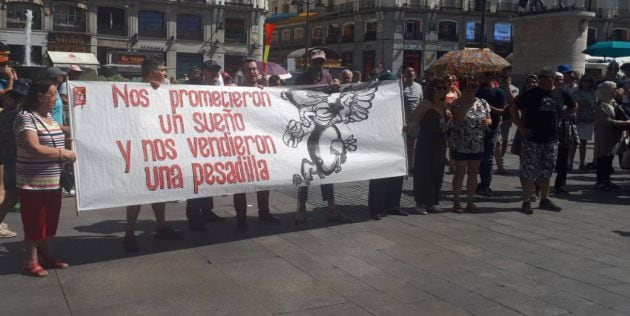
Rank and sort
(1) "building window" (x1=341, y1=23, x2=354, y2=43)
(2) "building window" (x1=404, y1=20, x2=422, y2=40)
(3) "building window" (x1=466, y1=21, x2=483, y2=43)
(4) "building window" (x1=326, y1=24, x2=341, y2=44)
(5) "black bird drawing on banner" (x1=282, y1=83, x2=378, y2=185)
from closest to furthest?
(5) "black bird drawing on banner" (x1=282, y1=83, x2=378, y2=185)
(2) "building window" (x1=404, y1=20, x2=422, y2=40)
(3) "building window" (x1=466, y1=21, x2=483, y2=43)
(1) "building window" (x1=341, y1=23, x2=354, y2=43)
(4) "building window" (x1=326, y1=24, x2=341, y2=44)

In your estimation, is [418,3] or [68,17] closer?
[68,17]

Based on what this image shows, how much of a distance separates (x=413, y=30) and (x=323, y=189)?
158 feet

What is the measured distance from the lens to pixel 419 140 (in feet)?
25.2

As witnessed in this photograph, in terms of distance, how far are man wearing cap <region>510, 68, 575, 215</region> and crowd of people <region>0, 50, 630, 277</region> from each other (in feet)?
0.04

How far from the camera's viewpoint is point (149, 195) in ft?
18.2

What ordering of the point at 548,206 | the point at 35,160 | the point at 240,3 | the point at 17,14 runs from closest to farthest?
the point at 35,160 → the point at 548,206 → the point at 17,14 → the point at 240,3

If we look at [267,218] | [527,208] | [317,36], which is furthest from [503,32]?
[267,218]

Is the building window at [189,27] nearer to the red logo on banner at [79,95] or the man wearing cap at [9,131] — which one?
the man wearing cap at [9,131]

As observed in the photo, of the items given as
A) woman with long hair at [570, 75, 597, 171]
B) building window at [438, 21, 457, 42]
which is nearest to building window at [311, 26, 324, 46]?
building window at [438, 21, 457, 42]

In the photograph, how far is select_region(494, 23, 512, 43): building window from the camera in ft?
179

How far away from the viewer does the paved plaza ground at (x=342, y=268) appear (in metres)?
4.47

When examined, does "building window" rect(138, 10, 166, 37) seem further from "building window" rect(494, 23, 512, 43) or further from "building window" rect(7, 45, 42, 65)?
"building window" rect(494, 23, 512, 43)

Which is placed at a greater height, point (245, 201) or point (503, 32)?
point (503, 32)

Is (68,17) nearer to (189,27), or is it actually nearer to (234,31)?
(189,27)
